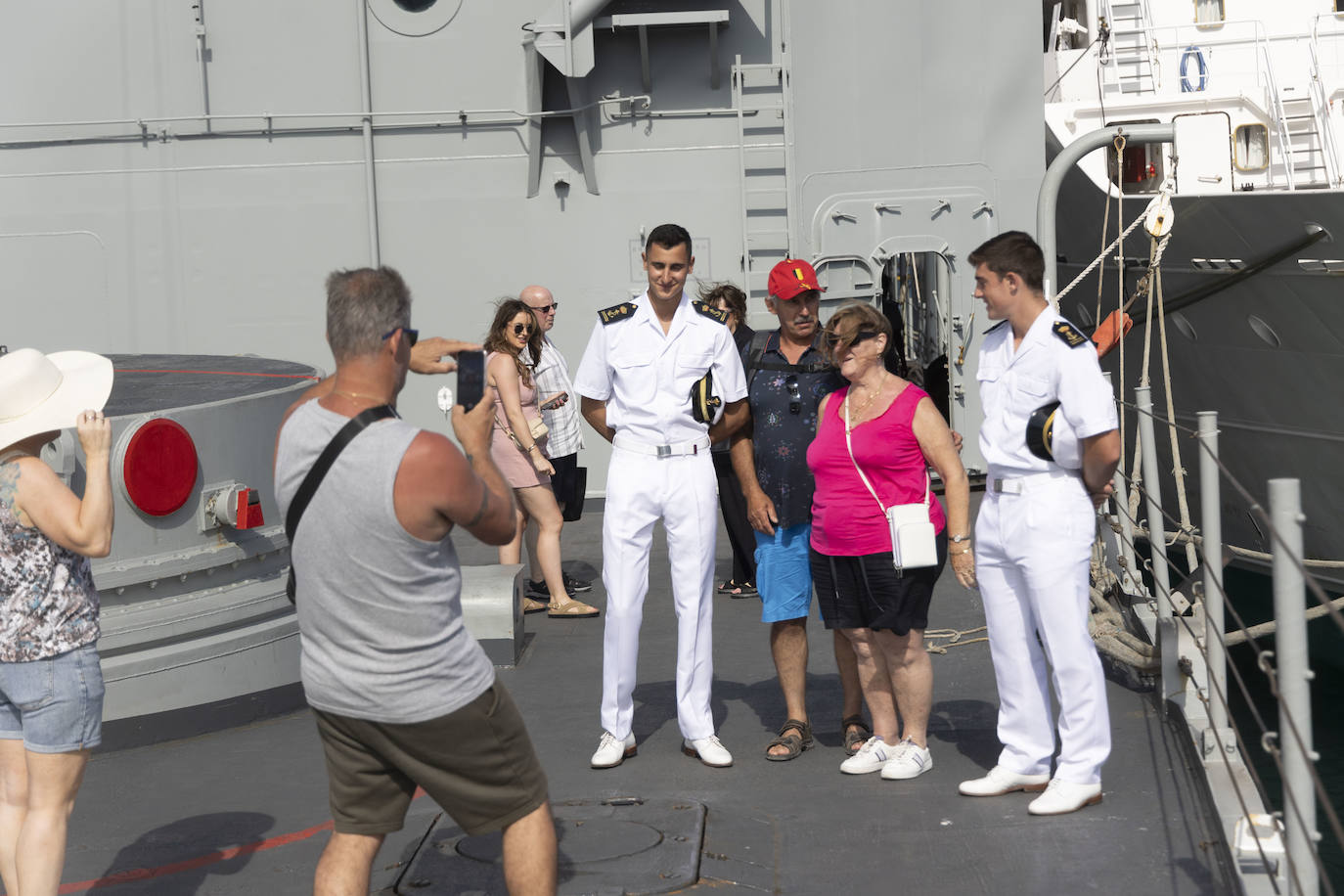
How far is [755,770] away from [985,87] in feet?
21.5

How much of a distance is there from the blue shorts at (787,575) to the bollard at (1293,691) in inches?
85.3

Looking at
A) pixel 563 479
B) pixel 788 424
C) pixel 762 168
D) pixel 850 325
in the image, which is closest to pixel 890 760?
pixel 788 424

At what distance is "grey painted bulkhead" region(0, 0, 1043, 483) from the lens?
1020 centimetres

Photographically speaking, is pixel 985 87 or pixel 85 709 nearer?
pixel 85 709

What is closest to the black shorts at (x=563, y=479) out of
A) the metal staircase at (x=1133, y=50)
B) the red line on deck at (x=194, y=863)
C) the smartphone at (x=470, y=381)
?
the red line on deck at (x=194, y=863)

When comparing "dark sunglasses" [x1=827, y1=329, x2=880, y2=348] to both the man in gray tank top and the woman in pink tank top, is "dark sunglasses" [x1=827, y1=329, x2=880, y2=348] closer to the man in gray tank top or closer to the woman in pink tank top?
the woman in pink tank top

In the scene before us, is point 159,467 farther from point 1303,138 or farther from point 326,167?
point 1303,138

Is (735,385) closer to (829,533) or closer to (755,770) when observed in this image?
(829,533)

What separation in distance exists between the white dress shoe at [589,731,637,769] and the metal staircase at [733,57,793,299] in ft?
18.4

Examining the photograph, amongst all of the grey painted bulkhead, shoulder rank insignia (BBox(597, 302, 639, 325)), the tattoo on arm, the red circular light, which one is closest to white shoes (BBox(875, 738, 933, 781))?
shoulder rank insignia (BBox(597, 302, 639, 325))

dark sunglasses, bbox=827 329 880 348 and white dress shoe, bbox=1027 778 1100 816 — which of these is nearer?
white dress shoe, bbox=1027 778 1100 816

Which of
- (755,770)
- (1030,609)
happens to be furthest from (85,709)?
(1030,609)

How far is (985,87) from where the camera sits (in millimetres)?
9828

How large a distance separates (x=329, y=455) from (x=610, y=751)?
2.32 meters
